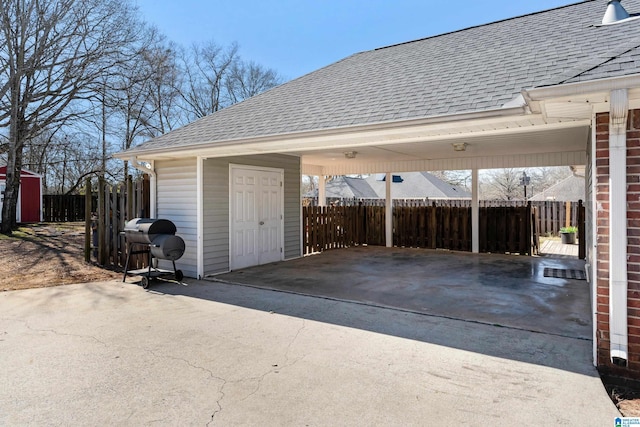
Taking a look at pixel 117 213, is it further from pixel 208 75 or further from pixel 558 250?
pixel 208 75

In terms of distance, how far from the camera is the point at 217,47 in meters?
27.7

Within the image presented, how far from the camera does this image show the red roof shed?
19766mm

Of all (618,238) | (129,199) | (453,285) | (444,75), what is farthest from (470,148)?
(129,199)

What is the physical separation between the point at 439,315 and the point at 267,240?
4.88 m

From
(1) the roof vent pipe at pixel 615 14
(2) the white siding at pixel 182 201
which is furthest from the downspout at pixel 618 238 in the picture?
(2) the white siding at pixel 182 201

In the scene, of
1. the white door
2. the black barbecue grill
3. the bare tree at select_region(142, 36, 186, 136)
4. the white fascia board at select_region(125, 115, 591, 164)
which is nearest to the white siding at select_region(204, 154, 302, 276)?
the white door

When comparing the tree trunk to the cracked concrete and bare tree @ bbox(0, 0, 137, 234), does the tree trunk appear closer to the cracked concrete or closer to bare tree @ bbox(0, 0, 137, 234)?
bare tree @ bbox(0, 0, 137, 234)

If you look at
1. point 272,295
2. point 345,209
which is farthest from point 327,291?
point 345,209

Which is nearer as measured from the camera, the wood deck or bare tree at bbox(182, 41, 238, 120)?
the wood deck

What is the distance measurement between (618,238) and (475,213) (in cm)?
789

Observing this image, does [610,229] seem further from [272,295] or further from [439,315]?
[272,295]

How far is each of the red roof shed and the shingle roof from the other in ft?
52.4

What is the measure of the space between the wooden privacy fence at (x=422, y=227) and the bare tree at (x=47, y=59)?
416 inches

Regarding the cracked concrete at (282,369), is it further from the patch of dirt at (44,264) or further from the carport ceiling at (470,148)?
the carport ceiling at (470,148)
